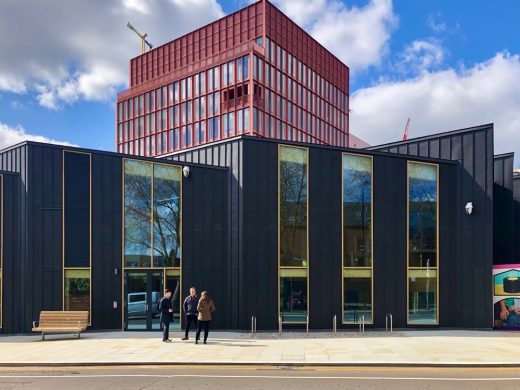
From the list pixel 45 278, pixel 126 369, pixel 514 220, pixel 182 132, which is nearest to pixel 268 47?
pixel 182 132

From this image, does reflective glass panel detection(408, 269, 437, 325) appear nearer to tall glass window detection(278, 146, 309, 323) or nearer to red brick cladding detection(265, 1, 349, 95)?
Answer: tall glass window detection(278, 146, 309, 323)

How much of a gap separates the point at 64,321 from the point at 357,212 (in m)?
10.9

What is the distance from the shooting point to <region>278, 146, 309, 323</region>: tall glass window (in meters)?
16.7

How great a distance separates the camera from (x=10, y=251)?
1591 cm

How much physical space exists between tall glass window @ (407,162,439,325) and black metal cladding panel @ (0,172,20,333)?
14.1 metres

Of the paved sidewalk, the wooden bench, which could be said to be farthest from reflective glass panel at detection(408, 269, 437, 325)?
the wooden bench

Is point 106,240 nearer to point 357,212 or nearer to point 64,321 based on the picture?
point 64,321

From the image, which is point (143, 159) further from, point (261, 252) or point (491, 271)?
point (491, 271)

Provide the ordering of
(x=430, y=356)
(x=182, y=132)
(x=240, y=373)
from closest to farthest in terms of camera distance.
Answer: (x=240, y=373)
(x=430, y=356)
(x=182, y=132)

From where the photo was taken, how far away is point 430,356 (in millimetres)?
11664

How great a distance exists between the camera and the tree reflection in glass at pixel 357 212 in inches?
680

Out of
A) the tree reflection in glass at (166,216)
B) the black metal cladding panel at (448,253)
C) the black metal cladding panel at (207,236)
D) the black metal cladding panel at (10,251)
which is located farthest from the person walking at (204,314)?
the black metal cladding panel at (448,253)

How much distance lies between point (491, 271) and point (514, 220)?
380 centimetres

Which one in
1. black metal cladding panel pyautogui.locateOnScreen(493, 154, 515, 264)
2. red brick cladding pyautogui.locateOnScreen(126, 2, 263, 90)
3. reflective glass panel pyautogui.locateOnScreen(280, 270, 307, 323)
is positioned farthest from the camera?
red brick cladding pyautogui.locateOnScreen(126, 2, 263, 90)
